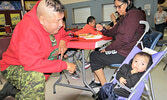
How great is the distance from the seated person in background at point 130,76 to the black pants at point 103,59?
0.26 meters

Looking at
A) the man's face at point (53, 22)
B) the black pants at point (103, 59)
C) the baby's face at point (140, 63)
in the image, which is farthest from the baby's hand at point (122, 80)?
the man's face at point (53, 22)

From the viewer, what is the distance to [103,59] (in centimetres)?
177

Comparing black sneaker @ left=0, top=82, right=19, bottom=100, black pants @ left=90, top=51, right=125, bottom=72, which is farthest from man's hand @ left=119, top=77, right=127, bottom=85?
black sneaker @ left=0, top=82, right=19, bottom=100

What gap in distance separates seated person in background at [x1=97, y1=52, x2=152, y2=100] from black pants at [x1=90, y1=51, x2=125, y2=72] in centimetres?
26

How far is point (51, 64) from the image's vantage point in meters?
1.03

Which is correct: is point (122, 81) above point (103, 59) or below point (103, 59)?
below

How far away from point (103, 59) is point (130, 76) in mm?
467

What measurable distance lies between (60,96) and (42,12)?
56.7 inches

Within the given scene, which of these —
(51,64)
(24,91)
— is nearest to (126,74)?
(51,64)

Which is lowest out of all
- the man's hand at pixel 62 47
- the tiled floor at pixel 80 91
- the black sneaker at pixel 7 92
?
the tiled floor at pixel 80 91

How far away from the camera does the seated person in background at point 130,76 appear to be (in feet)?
4.51

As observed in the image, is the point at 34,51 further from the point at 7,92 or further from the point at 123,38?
the point at 123,38

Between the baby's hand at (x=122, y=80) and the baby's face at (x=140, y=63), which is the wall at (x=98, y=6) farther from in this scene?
the baby's hand at (x=122, y=80)

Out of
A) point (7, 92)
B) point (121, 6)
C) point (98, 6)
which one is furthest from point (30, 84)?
point (98, 6)
